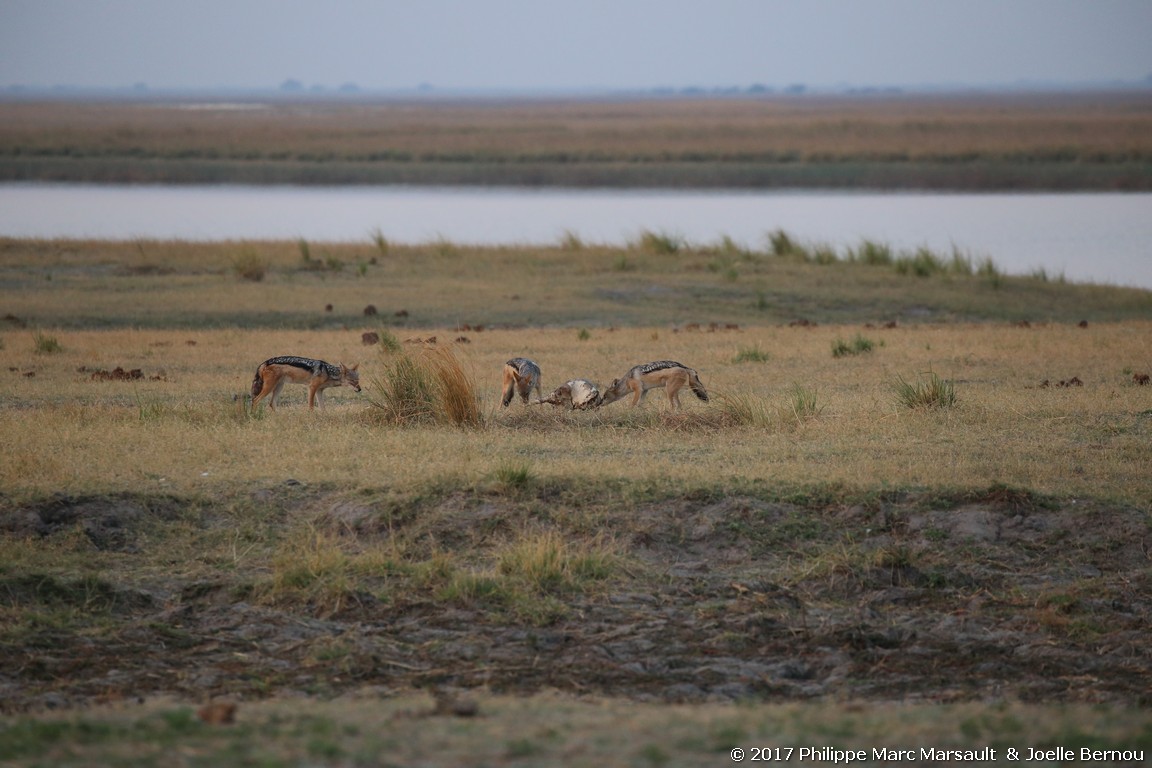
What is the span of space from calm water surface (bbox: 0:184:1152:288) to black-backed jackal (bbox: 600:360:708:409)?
61.2 ft

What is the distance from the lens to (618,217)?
41094 mm

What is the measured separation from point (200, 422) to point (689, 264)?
16615mm

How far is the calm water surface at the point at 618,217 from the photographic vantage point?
109ft

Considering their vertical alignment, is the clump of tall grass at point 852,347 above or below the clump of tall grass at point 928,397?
below

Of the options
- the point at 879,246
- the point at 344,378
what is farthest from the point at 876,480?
the point at 879,246

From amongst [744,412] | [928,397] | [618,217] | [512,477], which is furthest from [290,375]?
[618,217]

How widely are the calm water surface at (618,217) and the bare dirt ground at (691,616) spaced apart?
21.3 m

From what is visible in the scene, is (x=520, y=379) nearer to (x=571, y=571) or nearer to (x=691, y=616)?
(x=571, y=571)

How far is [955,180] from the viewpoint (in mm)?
52625

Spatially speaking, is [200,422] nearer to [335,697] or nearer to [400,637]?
[400,637]

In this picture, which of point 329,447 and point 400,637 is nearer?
point 400,637

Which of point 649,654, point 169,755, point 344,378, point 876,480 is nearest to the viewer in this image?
point 169,755

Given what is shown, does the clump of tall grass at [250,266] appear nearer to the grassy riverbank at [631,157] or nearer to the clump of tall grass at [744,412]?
the clump of tall grass at [744,412]

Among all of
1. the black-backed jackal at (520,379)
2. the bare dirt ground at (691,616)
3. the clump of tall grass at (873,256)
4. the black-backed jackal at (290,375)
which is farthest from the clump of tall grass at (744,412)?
the clump of tall grass at (873,256)
